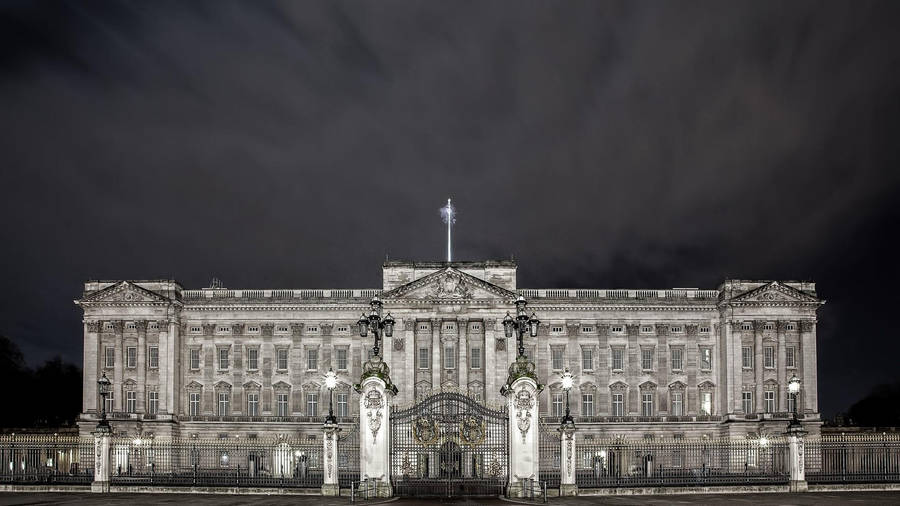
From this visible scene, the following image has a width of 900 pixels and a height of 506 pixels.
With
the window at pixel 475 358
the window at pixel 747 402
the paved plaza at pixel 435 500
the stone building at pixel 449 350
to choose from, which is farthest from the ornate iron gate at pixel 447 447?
the window at pixel 747 402

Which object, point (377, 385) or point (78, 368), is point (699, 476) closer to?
point (377, 385)

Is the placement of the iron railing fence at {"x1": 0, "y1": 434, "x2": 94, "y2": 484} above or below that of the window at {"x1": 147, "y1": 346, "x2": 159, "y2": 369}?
below

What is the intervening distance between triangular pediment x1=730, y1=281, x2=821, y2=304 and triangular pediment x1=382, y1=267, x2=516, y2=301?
1978cm

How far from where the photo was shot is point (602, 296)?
83.3m

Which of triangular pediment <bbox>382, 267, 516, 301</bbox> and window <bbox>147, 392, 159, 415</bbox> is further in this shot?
window <bbox>147, 392, 159, 415</bbox>

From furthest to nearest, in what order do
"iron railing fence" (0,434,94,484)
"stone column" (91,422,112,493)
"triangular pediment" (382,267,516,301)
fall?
1. "triangular pediment" (382,267,516,301)
2. "iron railing fence" (0,434,94,484)
3. "stone column" (91,422,112,493)

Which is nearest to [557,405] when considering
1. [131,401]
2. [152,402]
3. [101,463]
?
[152,402]

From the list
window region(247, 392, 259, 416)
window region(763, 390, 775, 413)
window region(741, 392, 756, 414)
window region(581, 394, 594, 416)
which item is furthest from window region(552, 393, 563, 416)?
window region(247, 392, 259, 416)

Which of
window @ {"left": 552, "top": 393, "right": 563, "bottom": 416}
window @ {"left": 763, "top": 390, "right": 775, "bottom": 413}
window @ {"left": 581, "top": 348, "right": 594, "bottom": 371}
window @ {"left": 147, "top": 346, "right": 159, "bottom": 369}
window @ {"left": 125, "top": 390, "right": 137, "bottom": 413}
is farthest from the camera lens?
window @ {"left": 581, "top": 348, "right": 594, "bottom": 371}

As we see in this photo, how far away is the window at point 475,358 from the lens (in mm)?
80625

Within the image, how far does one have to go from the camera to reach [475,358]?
80875 mm

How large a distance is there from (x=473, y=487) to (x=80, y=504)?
15.1 metres

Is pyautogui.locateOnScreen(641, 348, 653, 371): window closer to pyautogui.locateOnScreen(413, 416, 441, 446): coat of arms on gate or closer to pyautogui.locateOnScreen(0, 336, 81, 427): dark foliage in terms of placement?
pyautogui.locateOnScreen(413, 416, 441, 446): coat of arms on gate

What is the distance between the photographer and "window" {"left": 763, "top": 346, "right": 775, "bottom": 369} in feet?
266
